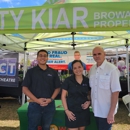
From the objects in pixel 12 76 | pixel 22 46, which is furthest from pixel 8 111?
pixel 22 46

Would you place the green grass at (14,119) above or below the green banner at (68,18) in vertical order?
below

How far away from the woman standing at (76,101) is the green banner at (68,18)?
0.45 m

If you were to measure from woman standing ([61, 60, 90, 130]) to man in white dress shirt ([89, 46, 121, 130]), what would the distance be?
112mm

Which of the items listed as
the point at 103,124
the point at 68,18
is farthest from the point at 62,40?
the point at 103,124

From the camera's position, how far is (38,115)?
2.03 m

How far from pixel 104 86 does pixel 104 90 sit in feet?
0.15

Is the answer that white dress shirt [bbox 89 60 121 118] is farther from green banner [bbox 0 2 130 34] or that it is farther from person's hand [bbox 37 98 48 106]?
person's hand [bbox 37 98 48 106]

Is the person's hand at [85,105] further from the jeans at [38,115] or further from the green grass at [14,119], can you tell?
the green grass at [14,119]

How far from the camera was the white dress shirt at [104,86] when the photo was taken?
1775 mm

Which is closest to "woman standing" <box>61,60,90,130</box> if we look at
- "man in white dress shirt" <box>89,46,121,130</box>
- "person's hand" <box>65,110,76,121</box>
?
"person's hand" <box>65,110,76,121</box>

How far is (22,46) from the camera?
4.71m

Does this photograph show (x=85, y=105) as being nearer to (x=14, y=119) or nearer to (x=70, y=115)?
(x=70, y=115)

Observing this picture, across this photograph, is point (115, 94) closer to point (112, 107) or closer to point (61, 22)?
point (112, 107)

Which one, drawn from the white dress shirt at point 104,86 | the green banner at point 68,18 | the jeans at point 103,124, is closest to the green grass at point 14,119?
the jeans at point 103,124
